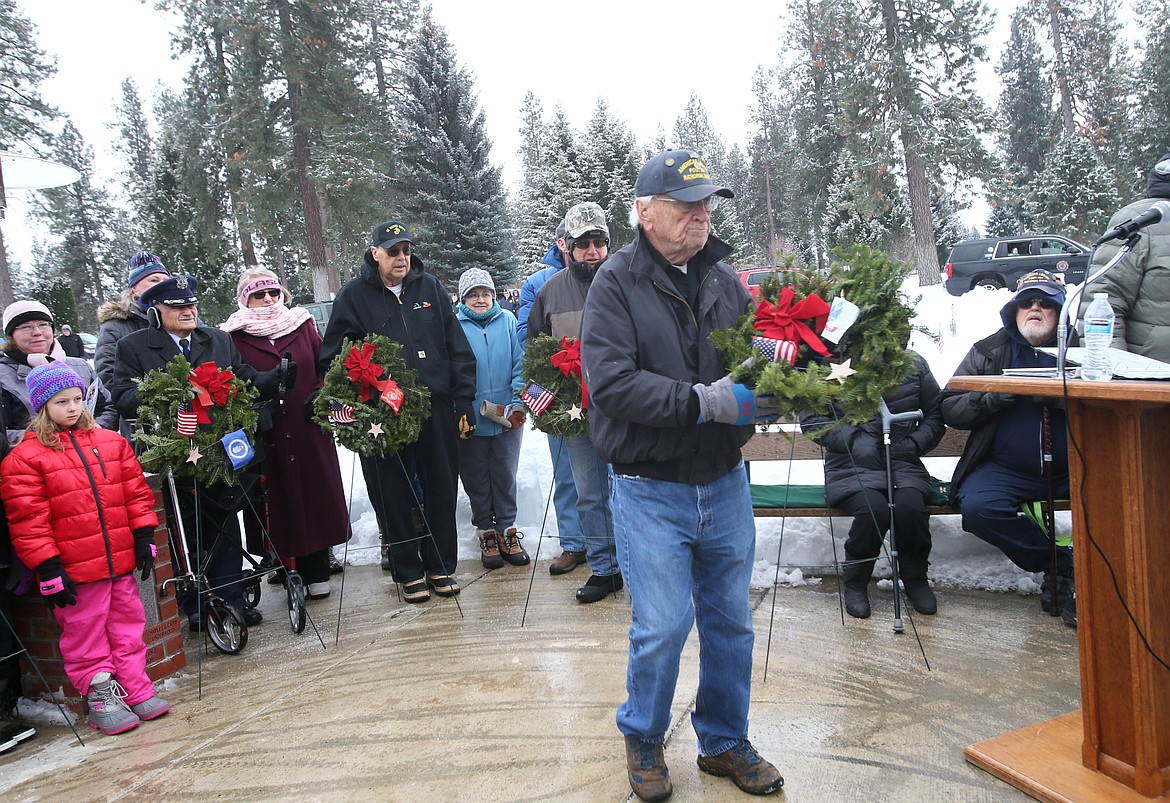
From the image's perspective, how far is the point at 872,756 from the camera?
10.5 feet

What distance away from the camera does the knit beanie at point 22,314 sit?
5.15 m

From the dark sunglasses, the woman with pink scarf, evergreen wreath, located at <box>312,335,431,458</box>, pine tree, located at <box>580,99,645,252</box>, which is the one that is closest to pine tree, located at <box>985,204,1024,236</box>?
pine tree, located at <box>580,99,645,252</box>

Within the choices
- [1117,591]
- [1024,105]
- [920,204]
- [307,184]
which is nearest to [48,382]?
[1117,591]

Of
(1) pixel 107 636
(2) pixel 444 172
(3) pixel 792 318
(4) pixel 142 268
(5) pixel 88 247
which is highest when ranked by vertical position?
(5) pixel 88 247

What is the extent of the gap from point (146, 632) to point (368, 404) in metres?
1.79

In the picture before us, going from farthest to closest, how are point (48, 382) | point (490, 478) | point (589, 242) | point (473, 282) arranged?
point (473, 282) < point (490, 478) < point (589, 242) < point (48, 382)

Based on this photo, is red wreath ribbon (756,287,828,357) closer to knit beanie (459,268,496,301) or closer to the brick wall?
the brick wall

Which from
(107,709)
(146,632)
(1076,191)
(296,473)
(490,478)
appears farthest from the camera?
(1076,191)

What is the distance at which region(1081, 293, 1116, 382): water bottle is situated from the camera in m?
2.78

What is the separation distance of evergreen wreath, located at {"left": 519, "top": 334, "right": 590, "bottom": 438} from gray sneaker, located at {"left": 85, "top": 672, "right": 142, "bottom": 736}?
8.71 feet

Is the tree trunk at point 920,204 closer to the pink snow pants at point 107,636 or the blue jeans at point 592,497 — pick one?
the blue jeans at point 592,497

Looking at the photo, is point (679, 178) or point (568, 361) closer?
point (679, 178)

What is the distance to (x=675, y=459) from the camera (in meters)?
2.88

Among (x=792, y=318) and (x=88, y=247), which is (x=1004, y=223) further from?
(x=88, y=247)
